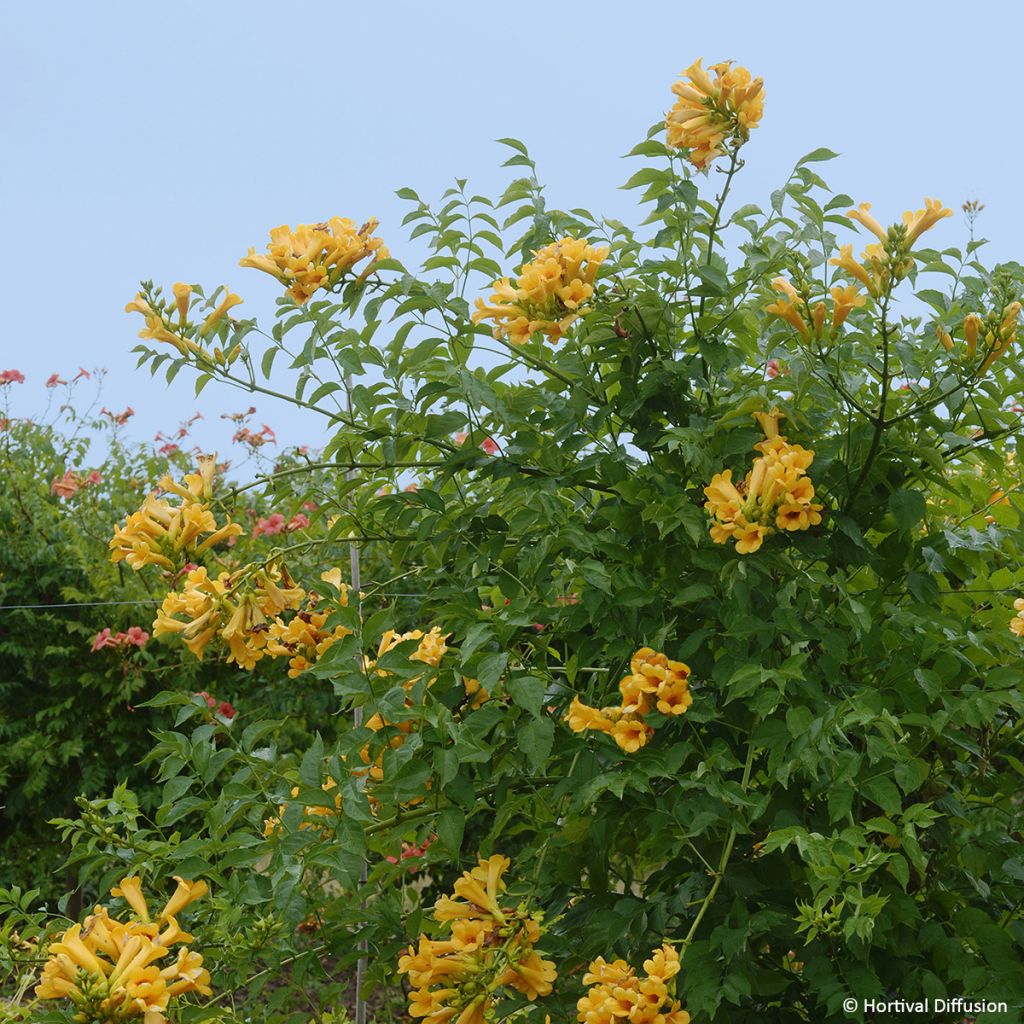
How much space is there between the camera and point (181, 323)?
8.34ft

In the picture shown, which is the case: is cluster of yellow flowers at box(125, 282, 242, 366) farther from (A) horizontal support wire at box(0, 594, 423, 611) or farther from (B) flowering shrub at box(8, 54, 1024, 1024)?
(A) horizontal support wire at box(0, 594, 423, 611)

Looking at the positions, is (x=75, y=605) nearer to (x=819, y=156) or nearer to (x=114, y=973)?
(x=114, y=973)

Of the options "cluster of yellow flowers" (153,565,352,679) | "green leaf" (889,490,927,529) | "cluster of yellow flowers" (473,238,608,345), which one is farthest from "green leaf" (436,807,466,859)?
"green leaf" (889,490,927,529)

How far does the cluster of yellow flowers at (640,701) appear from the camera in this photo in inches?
81.7

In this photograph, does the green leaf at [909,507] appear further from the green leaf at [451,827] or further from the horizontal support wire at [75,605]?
the horizontal support wire at [75,605]

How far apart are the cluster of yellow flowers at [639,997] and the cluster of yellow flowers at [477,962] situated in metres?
0.21

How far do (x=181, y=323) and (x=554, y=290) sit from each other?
2.86ft

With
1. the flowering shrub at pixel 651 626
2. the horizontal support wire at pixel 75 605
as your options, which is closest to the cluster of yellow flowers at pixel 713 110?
the flowering shrub at pixel 651 626

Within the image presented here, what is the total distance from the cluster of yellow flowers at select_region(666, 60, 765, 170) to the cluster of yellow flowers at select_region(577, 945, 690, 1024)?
57.4 inches

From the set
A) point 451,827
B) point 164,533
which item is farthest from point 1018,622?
point 164,533

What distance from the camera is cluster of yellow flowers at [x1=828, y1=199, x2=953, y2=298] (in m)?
2.03

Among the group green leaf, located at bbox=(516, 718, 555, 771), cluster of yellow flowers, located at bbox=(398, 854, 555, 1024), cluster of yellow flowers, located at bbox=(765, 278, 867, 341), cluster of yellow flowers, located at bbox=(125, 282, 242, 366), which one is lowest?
cluster of yellow flowers, located at bbox=(398, 854, 555, 1024)

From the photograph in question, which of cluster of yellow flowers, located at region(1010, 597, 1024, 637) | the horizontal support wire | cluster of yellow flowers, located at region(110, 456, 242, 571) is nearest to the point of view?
cluster of yellow flowers, located at region(110, 456, 242, 571)

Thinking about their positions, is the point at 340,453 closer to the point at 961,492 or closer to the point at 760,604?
the point at 760,604
